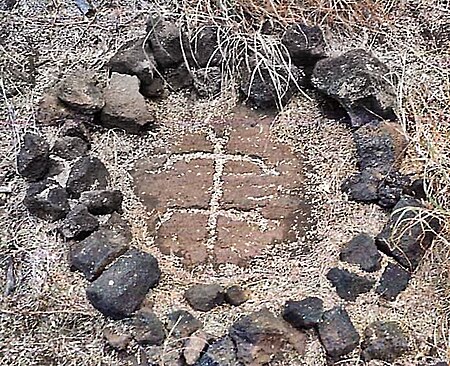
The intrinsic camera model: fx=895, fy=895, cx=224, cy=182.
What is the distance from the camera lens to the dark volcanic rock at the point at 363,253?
2.27m

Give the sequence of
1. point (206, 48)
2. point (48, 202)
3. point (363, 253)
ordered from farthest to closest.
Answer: point (206, 48)
point (48, 202)
point (363, 253)

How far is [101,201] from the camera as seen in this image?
2.42m

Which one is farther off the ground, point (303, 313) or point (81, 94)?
point (303, 313)

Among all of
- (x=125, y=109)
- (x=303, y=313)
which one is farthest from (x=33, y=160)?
(x=303, y=313)

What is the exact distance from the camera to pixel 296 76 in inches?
112

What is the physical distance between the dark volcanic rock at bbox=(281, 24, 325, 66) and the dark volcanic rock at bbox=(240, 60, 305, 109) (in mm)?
42

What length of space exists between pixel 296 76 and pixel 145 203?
67 cm

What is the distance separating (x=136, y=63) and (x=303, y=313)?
111 cm

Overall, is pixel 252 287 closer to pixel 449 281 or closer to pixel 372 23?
pixel 449 281

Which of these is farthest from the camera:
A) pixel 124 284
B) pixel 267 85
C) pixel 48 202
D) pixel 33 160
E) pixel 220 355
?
pixel 267 85

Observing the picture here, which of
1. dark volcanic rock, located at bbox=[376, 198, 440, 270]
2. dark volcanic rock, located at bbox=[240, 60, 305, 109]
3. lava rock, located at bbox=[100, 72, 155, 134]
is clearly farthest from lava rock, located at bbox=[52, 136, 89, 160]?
dark volcanic rock, located at bbox=[376, 198, 440, 270]

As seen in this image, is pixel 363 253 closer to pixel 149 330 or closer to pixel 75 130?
pixel 149 330

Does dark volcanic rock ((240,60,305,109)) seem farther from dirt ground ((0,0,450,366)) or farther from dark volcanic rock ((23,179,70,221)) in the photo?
dark volcanic rock ((23,179,70,221))

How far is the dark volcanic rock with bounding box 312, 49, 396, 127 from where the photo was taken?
8.86ft
